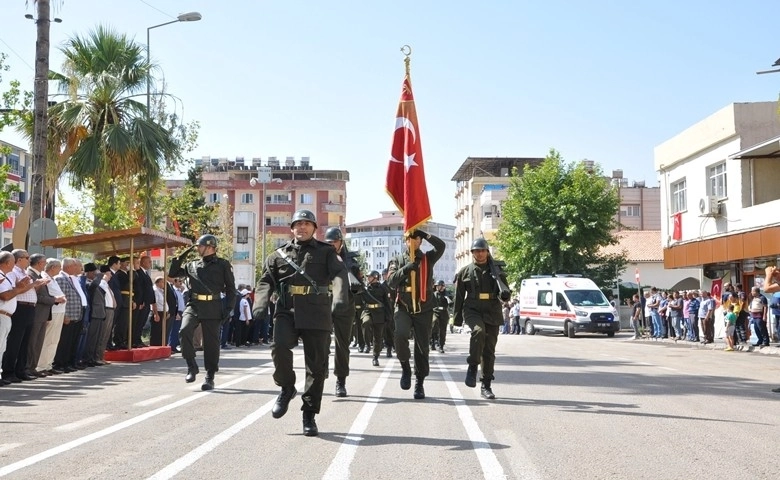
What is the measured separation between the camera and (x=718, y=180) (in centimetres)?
3672

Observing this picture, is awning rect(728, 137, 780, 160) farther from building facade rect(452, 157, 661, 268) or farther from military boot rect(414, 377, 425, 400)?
building facade rect(452, 157, 661, 268)

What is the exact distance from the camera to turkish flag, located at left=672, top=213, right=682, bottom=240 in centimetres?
4006

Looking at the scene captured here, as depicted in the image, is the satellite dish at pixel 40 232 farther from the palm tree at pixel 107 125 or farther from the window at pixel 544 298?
the window at pixel 544 298

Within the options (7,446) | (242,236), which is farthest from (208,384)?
(242,236)

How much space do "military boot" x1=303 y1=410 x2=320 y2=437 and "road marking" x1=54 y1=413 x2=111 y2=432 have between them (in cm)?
219

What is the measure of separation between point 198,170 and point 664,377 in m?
65.9

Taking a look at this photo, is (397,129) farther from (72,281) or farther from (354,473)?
(354,473)

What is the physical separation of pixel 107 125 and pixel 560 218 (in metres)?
35.8

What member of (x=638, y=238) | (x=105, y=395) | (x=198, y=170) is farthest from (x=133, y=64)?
(x=638, y=238)

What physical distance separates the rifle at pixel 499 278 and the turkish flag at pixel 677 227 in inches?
1195

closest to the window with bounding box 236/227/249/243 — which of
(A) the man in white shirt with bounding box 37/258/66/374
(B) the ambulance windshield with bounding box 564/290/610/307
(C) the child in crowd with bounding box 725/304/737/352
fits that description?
(B) the ambulance windshield with bounding box 564/290/610/307

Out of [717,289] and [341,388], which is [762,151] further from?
[341,388]

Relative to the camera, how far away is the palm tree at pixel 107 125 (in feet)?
82.9

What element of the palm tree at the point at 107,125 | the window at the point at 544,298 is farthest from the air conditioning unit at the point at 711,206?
the palm tree at the point at 107,125
